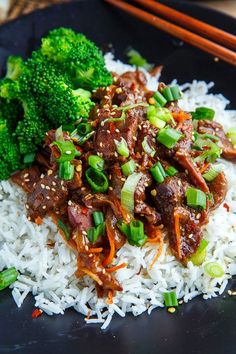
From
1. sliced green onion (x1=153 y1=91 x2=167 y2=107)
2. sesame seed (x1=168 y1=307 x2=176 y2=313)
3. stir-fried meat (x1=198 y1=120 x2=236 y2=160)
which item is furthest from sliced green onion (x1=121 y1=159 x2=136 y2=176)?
sesame seed (x1=168 y1=307 x2=176 y2=313)

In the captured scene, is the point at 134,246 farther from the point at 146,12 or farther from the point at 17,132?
the point at 146,12

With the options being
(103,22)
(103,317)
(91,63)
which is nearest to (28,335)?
(103,317)

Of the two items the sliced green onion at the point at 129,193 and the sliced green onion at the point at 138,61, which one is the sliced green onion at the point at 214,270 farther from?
the sliced green onion at the point at 138,61

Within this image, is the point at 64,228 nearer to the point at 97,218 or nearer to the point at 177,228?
the point at 97,218

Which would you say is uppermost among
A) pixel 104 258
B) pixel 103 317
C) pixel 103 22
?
pixel 103 22

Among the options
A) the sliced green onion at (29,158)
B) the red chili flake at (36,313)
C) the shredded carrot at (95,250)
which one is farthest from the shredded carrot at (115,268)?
the sliced green onion at (29,158)

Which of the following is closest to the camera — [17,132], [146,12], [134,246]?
[134,246]
